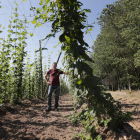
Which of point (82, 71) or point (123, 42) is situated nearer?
point (82, 71)

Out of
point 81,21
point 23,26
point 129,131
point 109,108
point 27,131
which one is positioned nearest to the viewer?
point 129,131

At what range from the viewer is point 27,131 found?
2.57 meters

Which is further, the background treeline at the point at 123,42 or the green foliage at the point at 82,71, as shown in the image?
the background treeline at the point at 123,42

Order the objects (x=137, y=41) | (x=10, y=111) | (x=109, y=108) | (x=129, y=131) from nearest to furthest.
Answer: (x=129, y=131) → (x=109, y=108) → (x=10, y=111) → (x=137, y=41)

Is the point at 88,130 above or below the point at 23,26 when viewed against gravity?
below

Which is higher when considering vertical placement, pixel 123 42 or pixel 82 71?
pixel 123 42

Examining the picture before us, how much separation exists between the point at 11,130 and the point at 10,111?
1.69 meters

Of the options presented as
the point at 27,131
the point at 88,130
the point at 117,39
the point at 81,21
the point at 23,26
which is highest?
the point at 117,39

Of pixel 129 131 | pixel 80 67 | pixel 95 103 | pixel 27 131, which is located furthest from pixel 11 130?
pixel 129 131

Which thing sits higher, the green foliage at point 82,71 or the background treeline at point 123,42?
the background treeline at point 123,42

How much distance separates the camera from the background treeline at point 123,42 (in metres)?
8.43

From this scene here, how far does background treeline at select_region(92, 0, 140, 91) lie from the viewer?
8432 millimetres

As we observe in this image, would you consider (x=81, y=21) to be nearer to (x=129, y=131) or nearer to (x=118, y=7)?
(x=129, y=131)

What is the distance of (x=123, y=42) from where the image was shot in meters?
11.8
